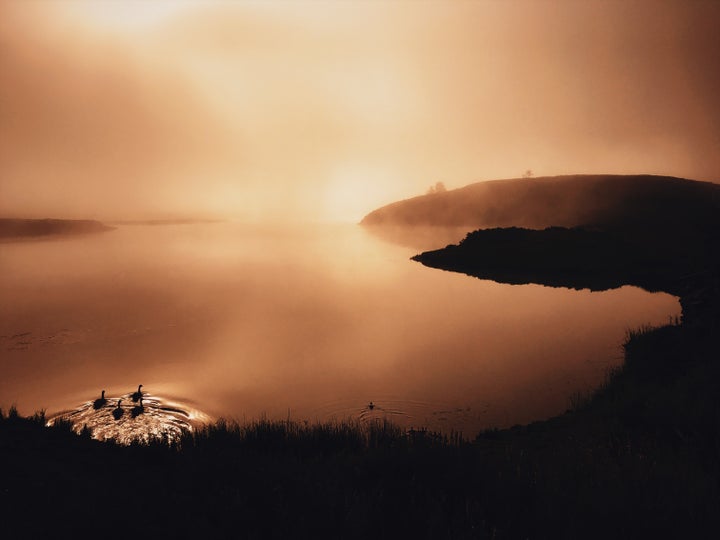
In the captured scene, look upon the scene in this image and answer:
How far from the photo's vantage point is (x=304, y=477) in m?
6.91

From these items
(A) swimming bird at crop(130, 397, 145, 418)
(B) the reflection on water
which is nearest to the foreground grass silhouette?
(B) the reflection on water

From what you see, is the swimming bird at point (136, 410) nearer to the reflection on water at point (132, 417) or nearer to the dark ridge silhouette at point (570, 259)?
the reflection on water at point (132, 417)

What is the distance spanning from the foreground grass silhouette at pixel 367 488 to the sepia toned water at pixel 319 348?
546 centimetres

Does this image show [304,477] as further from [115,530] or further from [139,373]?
[139,373]

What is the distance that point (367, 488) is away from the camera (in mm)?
7012

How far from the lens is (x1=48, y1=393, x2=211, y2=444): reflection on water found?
13.1 meters

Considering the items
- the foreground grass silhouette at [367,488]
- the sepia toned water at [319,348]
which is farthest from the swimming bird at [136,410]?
the foreground grass silhouette at [367,488]

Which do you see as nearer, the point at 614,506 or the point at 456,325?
the point at 614,506

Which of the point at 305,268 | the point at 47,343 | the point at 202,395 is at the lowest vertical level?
the point at 202,395

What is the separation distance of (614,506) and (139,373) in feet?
63.1

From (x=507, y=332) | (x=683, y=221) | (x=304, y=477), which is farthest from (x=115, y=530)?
(x=683, y=221)

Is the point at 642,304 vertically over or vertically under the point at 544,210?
under

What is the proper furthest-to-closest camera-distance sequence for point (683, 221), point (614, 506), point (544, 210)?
point (544, 210), point (683, 221), point (614, 506)

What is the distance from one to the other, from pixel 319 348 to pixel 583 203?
13007 centimetres
